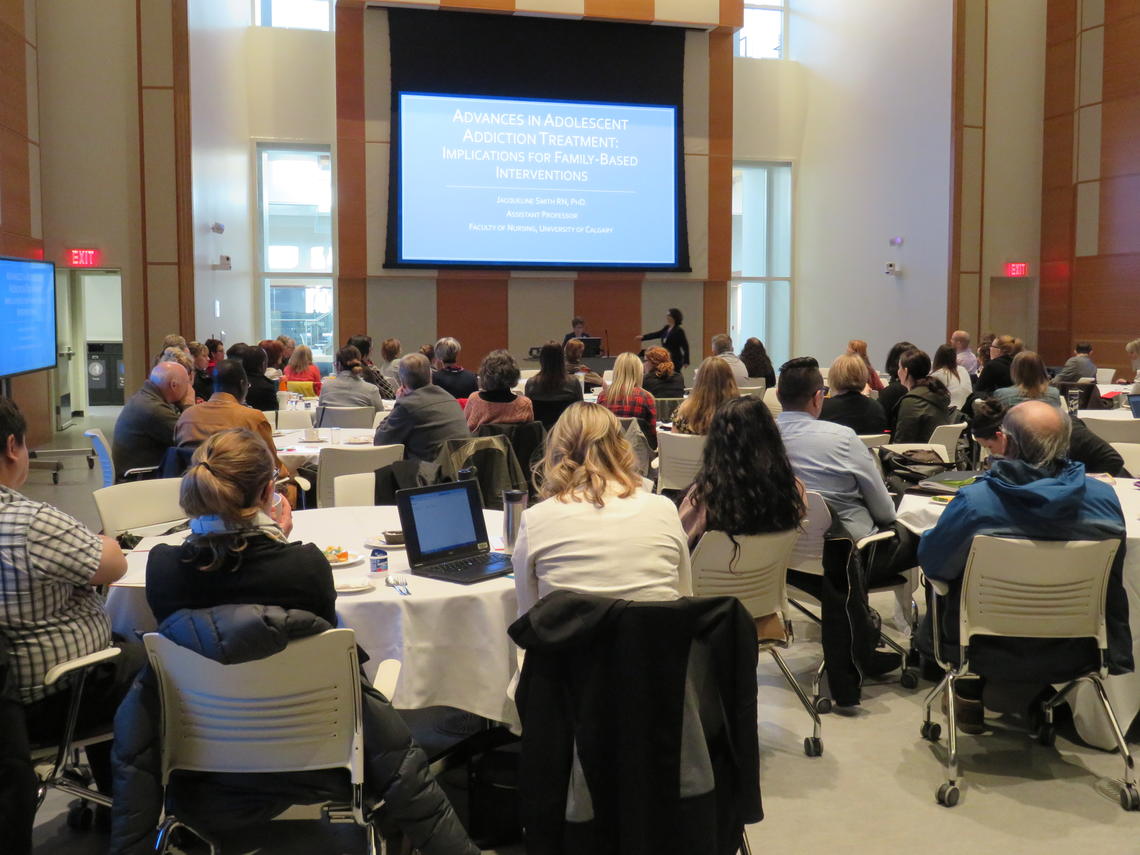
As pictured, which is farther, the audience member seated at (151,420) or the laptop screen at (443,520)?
the audience member seated at (151,420)

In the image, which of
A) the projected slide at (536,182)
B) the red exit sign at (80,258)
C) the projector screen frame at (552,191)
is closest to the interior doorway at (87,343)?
the red exit sign at (80,258)

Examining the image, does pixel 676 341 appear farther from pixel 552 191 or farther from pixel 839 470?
pixel 839 470

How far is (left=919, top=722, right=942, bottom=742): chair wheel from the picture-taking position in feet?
13.1

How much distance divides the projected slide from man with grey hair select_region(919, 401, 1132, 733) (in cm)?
1213

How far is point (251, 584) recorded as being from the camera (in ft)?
8.05

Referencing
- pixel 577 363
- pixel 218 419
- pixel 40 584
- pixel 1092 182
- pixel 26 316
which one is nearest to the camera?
pixel 40 584

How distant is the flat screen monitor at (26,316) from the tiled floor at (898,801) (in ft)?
24.2

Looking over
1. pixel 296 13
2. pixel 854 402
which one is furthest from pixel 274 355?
pixel 296 13

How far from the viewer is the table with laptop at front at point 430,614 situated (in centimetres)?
316

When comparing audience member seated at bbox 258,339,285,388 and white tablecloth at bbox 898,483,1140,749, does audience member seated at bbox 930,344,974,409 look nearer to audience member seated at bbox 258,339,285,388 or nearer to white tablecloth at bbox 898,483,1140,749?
white tablecloth at bbox 898,483,1140,749

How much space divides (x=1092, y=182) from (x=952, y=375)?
7816 millimetres

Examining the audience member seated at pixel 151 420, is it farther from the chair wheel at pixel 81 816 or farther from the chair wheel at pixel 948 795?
the chair wheel at pixel 948 795

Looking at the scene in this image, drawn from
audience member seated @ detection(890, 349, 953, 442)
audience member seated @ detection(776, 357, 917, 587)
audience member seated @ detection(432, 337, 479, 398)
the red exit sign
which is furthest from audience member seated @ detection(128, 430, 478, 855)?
the red exit sign

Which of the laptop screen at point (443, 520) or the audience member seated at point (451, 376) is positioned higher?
the audience member seated at point (451, 376)
